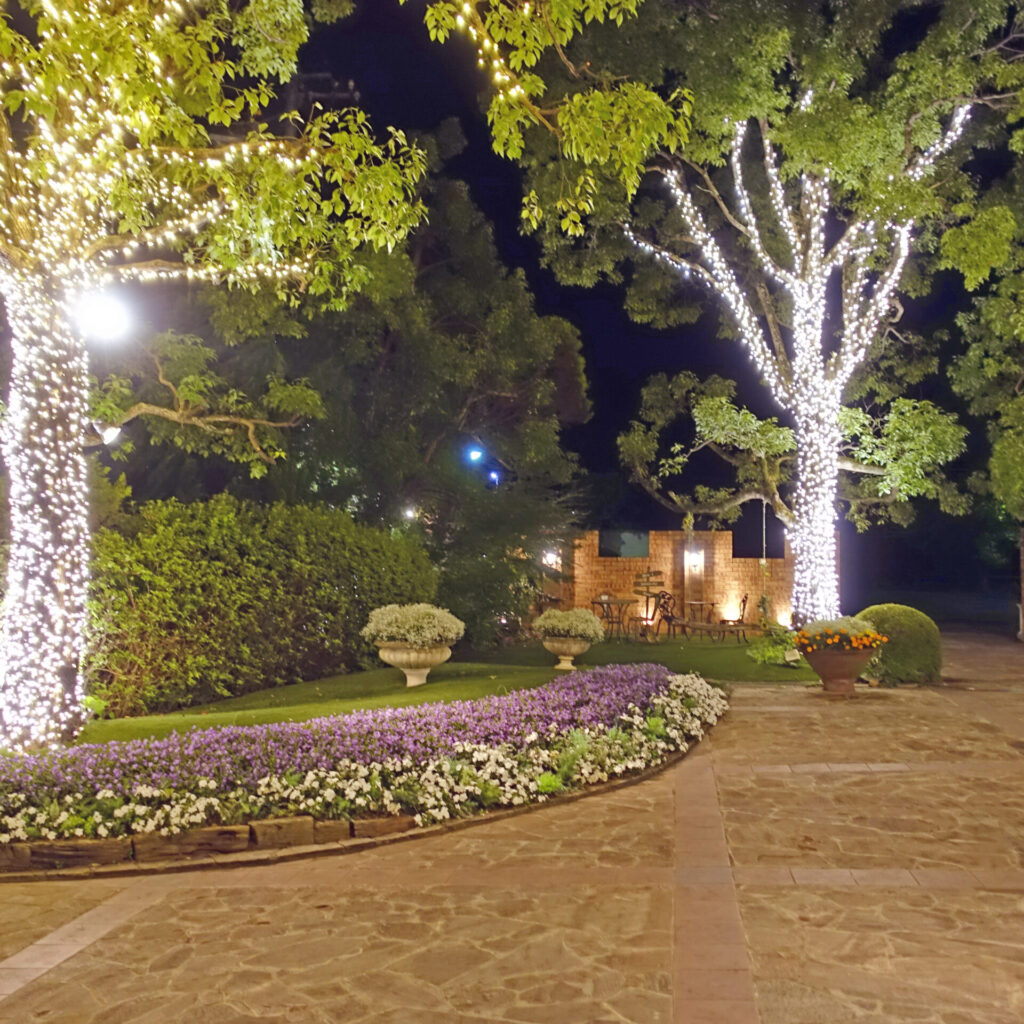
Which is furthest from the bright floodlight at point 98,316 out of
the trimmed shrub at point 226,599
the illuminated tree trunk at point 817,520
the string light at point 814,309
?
the illuminated tree trunk at point 817,520

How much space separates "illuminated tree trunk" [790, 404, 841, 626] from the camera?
1578 cm

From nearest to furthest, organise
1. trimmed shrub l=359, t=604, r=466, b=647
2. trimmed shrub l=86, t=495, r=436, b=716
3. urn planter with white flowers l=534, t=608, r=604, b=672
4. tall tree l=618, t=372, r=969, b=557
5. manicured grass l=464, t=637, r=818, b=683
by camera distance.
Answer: trimmed shrub l=86, t=495, r=436, b=716 → trimmed shrub l=359, t=604, r=466, b=647 → urn planter with white flowers l=534, t=608, r=604, b=672 → manicured grass l=464, t=637, r=818, b=683 → tall tree l=618, t=372, r=969, b=557

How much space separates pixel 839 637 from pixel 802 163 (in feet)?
24.5

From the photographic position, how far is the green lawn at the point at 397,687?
29.4ft

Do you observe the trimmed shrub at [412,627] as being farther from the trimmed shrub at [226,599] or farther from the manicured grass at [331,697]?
the trimmed shrub at [226,599]

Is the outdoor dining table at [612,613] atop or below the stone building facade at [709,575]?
below

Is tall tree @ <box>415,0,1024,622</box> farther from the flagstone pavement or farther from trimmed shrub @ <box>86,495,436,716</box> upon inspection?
the flagstone pavement

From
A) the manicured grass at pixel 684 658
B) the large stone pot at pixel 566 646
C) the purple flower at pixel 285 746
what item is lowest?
the manicured grass at pixel 684 658

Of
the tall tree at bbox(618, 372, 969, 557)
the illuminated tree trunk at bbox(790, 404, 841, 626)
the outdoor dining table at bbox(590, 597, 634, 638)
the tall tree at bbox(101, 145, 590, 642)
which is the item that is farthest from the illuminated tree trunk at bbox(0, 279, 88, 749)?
the outdoor dining table at bbox(590, 597, 634, 638)

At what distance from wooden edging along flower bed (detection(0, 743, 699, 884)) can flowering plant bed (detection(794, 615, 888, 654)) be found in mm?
7473

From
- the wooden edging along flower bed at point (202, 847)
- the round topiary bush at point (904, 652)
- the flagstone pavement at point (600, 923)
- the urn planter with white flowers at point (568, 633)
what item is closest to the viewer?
the flagstone pavement at point (600, 923)

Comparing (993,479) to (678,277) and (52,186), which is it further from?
(52,186)

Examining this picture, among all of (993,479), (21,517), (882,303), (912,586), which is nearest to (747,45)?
(882,303)

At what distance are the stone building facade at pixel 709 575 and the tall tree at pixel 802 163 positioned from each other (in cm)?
551
